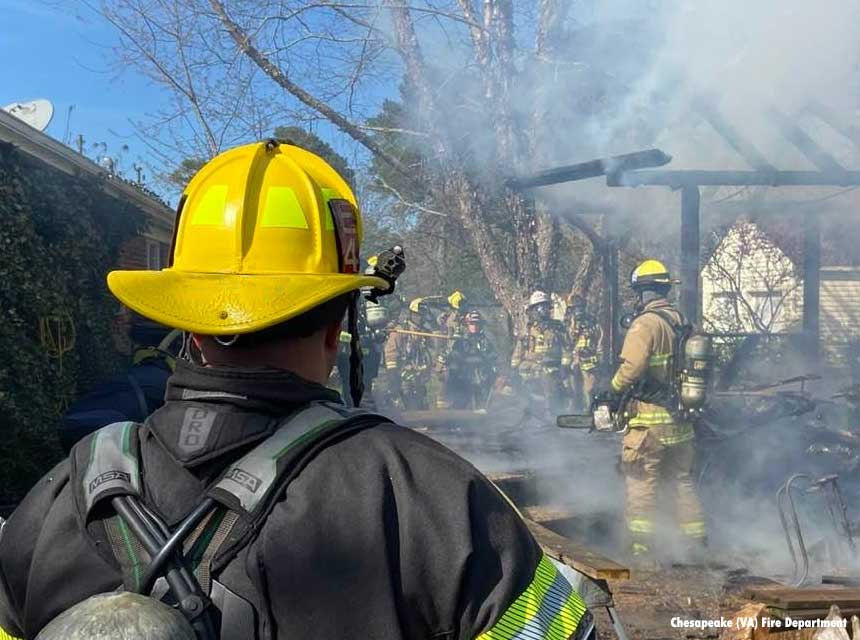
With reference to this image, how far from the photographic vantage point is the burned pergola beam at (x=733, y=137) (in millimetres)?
7395

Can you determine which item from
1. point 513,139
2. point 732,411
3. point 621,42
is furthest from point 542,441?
point 621,42

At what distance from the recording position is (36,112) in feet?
23.7

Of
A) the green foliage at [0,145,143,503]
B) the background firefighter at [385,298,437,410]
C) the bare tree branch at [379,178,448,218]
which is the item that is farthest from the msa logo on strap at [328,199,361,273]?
the background firefighter at [385,298,437,410]

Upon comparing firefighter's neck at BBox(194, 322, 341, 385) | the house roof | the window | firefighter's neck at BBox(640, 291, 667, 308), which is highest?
the house roof

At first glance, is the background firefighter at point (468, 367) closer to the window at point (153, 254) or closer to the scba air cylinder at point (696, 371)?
the window at point (153, 254)

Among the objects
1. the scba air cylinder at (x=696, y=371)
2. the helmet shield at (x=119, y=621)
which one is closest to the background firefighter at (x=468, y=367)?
the scba air cylinder at (x=696, y=371)

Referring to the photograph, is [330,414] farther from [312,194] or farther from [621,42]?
[621,42]

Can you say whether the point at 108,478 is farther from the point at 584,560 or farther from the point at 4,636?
the point at 584,560

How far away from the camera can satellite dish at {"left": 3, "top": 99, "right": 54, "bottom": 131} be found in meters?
7.12

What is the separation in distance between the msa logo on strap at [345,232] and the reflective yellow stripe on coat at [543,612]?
50cm

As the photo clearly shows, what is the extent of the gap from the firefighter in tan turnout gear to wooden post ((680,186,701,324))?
1.20 meters

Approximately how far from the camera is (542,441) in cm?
859

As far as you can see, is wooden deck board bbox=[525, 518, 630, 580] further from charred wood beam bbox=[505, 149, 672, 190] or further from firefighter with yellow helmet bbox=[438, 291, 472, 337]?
firefighter with yellow helmet bbox=[438, 291, 472, 337]

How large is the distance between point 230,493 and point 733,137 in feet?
24.3
